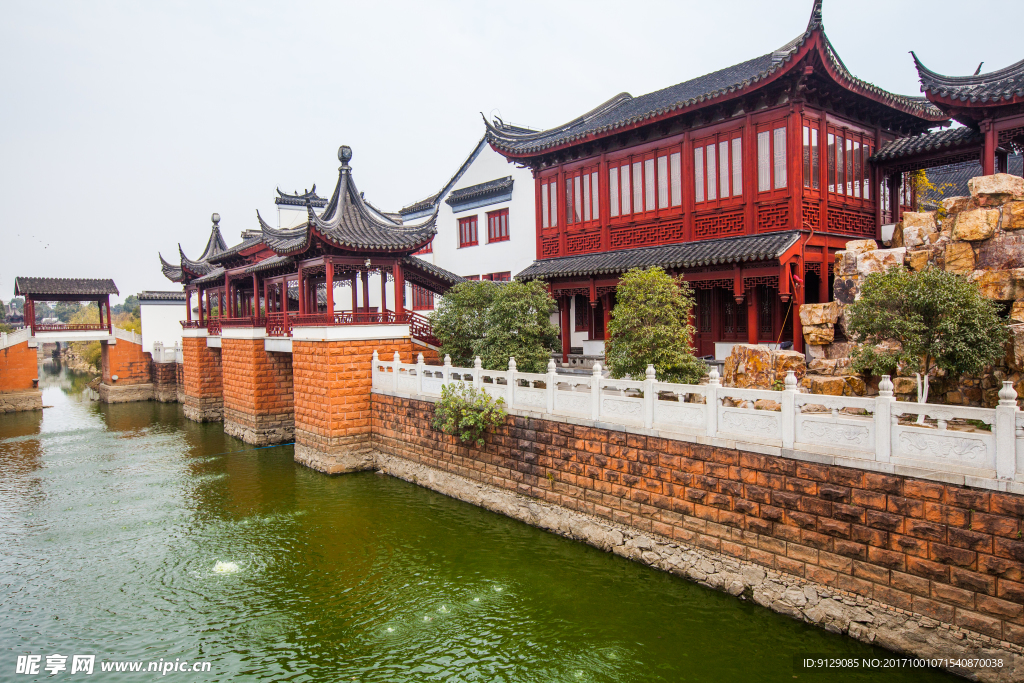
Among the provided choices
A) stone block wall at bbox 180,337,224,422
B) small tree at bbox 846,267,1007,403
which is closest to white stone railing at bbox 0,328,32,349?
stone block wall at bbox 180,337,224,422

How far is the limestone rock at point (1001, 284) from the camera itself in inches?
367

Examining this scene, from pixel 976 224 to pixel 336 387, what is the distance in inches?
542

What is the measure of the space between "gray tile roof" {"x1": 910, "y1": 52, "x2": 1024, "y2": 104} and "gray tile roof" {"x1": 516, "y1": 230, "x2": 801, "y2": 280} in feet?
11.2

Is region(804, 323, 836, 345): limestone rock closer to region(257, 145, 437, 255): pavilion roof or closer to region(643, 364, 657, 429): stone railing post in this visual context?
region(643, 364, 657, 429): stone railing post

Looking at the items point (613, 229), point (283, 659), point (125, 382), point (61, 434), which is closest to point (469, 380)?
point (613, 229)

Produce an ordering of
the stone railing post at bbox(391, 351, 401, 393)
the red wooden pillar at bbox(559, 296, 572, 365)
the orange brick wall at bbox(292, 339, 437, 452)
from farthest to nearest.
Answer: the red wooden pillar at bbox(559, 296, 572, 365)
the orange brick wall at bbox(292, 339, 437, 452)
the stone railing post at bbox(391, 351, 401, 393)

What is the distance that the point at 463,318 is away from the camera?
50.8ft

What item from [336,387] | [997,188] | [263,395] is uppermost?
[997,188]

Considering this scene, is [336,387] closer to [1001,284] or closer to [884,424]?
[884,424]

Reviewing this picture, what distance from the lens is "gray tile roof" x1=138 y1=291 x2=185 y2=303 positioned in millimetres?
37406

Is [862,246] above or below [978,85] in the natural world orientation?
below

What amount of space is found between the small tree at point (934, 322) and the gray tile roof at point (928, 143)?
6012 mm

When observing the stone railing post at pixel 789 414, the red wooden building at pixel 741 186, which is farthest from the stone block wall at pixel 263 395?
the stone railing post at pixel 789 414

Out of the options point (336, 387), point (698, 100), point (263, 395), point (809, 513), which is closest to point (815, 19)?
point (698, 100)
